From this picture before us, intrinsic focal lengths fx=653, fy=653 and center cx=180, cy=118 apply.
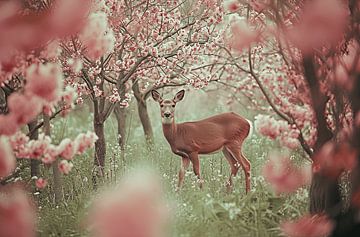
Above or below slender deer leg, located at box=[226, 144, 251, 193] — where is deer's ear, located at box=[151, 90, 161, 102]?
above

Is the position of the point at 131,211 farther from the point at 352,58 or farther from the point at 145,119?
the point at 145,119

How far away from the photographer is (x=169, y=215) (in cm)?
345

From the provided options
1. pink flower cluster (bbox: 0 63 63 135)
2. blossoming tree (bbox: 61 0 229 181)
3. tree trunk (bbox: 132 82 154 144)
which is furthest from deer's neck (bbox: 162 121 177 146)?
pink flower cluster (bbox: 0 63 63 135)

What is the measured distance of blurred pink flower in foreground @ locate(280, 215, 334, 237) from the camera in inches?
114

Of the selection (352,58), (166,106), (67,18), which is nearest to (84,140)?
(67,18)

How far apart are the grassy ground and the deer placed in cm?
10

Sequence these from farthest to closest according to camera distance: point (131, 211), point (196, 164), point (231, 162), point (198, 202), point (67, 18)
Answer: point (231, 162), point (196, 164), point (198, 202), point (67, 18), point (131, 211)

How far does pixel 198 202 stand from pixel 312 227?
0.93 metres

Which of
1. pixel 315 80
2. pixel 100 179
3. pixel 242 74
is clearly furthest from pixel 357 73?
pixel 242 74

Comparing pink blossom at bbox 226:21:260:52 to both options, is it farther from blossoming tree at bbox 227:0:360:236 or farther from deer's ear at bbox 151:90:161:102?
deer's ear at bbox 151:90:161:102

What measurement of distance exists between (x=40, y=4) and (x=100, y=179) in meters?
1.34

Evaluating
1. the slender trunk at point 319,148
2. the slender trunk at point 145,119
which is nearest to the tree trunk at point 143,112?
the slender trunk at point 145,119

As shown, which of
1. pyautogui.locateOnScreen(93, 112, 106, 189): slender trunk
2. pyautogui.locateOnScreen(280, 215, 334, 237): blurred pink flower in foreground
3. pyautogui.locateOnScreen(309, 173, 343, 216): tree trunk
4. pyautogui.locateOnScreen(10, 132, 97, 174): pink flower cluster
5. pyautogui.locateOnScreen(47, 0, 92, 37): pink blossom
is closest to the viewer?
pyautogui.locateOnScreen(47, 0, 92, 37): pink blossom

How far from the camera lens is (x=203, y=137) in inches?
190
